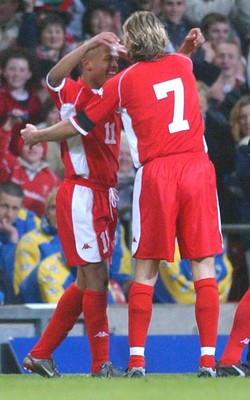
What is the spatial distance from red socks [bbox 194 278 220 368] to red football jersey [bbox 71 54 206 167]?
31.3 inches

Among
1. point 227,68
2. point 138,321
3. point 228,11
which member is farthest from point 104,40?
point 228,11

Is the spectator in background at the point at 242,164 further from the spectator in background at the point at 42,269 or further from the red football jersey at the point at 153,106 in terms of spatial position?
the red football jersey at the point at 153,106

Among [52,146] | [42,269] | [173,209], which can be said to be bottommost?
[42,269]

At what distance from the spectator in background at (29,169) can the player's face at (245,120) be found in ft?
5.77

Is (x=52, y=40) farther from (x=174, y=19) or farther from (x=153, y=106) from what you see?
(x=153, y=106)

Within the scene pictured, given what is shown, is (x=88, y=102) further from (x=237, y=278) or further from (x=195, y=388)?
(x=237, y=278)

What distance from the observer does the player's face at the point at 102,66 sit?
815 centimetres

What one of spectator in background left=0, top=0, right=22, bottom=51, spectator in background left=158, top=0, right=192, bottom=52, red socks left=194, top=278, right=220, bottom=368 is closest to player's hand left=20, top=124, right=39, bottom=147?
red socks left=194, top=278, right=220, bottom=368

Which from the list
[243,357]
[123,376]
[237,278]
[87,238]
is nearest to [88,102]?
[87,238]

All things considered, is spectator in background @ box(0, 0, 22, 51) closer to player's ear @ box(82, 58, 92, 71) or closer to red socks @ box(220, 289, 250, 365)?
player's ear @ box(82, 58, 92, 71)

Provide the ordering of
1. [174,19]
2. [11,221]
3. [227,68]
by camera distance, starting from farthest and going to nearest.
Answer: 1. [227,68]
2. [174,19]
3. [11,221]

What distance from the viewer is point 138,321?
7.41 meters

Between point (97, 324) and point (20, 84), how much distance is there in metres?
4.41

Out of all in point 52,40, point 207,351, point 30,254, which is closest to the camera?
point 207,351
